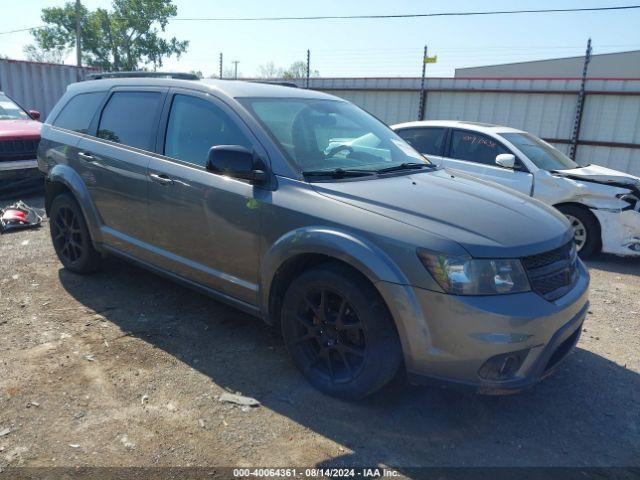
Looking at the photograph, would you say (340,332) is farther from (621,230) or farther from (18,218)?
(18,218)

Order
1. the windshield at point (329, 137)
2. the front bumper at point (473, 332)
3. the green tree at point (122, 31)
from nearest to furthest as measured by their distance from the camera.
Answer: the front bumper at point (473, 332) < the windshield at point (329, 137) < the green tree at point (122, 31)

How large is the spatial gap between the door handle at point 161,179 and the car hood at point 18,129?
5.47 metres

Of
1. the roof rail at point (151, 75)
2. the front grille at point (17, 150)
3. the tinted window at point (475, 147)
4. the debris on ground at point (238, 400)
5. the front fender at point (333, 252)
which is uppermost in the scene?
the roof rail at point (151, 75)

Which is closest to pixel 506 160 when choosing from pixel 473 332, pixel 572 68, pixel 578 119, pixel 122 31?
pixel 473 332

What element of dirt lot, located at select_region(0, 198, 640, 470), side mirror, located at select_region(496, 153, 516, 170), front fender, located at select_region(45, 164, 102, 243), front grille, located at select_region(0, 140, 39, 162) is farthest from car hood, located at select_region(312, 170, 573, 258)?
front grille, located at select_region(0, 140, 39, 162)

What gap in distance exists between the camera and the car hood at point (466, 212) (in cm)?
264

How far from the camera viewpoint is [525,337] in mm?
2547

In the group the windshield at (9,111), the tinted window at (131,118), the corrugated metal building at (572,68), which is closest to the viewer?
the tinted window at (131,118)

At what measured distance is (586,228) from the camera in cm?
639

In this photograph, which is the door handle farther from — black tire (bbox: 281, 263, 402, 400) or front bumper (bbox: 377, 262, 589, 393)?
front bumper (bbox: 377, 262, 589, 393)

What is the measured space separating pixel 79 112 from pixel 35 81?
1109 cm

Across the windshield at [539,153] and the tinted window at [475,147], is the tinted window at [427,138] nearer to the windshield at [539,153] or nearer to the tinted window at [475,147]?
the tinted window at [475,147]

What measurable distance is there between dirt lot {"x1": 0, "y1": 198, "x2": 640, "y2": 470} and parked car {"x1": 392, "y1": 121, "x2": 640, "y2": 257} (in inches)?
90.9

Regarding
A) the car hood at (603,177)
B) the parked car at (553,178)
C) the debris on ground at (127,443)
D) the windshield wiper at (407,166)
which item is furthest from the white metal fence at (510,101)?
the debris on ground at (127,443)
